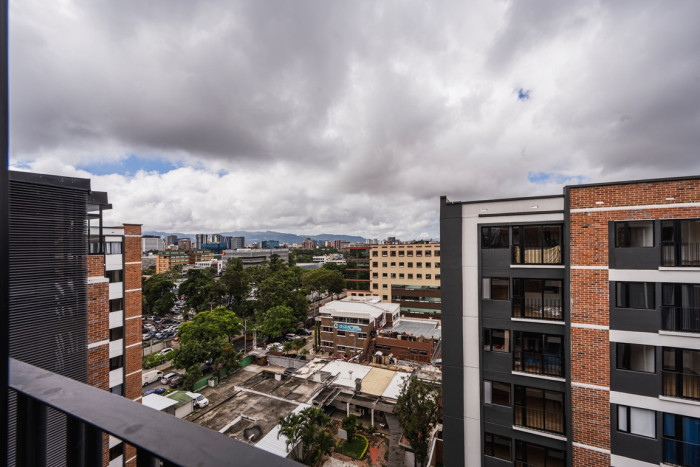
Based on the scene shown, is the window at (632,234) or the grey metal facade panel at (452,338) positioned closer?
the window at (632,234)

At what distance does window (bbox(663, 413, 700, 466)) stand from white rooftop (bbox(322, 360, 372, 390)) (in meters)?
12.9

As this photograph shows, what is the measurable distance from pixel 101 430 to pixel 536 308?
8.94 metres

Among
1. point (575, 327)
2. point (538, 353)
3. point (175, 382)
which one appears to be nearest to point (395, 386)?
point (538, 353)

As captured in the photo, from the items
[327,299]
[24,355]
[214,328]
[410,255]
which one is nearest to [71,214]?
[24,355]

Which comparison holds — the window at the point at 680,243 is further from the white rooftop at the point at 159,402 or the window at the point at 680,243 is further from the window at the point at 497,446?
the white rooftop at the point at 159,402

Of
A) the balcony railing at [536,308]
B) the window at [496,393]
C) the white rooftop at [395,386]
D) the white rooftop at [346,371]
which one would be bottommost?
the white rooftop at [346,371]

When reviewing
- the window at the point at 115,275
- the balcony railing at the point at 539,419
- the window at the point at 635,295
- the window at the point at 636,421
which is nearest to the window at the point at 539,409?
the balcony railing at the point at 539,419

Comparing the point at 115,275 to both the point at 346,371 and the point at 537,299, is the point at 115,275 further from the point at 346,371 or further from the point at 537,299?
the point at 537,299

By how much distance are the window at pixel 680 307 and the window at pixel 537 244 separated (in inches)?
81.9

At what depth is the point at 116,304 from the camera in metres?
12.2

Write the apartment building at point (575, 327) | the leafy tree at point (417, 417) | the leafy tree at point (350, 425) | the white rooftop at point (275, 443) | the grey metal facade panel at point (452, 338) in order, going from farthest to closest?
the leafy tree at point (350, 425), the white rooftop at point (275, 443), the leafy tree at point (417, 417), the grey metal facade panel at point (452, 338), the apartment building at point (575, 327)

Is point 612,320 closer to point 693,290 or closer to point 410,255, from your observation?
point 693,290

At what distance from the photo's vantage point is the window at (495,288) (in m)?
8.23

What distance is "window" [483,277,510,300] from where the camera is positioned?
324 inches
